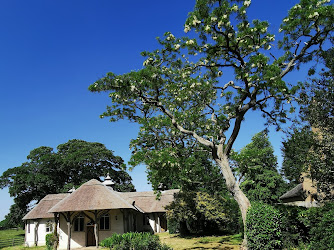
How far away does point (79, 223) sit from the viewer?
81.4 feet

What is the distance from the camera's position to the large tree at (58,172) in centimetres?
3741

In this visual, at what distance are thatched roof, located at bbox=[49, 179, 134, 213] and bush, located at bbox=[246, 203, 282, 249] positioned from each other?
14.3 meters

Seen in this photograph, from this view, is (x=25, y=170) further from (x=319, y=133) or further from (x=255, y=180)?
(x=319, y=133)

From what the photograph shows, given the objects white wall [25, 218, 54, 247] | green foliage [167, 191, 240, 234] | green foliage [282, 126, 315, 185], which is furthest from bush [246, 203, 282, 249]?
white wall [25, 218, 54, 247]

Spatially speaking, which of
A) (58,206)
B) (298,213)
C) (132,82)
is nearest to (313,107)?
(298,213)

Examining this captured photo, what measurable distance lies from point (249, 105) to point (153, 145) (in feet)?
25.3

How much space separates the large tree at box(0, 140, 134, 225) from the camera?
3741 cm

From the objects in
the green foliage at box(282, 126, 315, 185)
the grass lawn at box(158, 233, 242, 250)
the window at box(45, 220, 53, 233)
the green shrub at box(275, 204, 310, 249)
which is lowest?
the grass lawn at box(158, 233, 242, 250)

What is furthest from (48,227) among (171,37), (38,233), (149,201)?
(171,37)

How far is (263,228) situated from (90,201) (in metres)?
16.5

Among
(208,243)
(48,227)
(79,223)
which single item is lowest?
(208,243)

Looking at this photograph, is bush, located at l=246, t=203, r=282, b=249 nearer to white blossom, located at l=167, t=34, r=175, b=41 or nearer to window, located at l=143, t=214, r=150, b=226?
white blossom, located at l=167, t=34, r=175, b=41

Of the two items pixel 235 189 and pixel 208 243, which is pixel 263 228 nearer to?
pixel 235 189

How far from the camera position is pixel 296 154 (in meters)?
11.4
